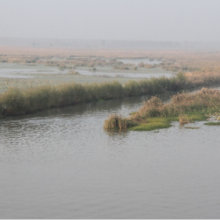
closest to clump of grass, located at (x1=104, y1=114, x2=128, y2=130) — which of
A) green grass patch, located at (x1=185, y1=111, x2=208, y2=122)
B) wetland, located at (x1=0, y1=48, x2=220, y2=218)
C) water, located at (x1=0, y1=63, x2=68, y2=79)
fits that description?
wetland, located at (x1=0, y1=48, x2=220, y2=218)

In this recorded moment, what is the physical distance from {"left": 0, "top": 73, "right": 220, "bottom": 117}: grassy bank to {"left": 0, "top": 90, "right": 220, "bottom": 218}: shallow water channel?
6.88 ft

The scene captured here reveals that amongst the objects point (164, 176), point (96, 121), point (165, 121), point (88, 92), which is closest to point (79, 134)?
point (96, 121)

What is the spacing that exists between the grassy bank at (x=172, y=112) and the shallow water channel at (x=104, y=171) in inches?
35.2

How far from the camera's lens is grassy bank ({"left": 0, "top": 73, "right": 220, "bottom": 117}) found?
95.4 ft

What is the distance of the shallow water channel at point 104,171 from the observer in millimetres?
13227

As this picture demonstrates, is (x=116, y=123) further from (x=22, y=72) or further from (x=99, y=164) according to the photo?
(x=22, y=72)

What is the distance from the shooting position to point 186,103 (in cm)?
3055

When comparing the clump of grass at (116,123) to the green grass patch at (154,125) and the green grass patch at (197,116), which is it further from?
the green grass patch at (197,116)

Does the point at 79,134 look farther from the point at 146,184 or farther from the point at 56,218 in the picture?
the point at 56,218

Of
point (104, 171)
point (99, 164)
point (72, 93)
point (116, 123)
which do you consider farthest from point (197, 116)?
point (104, 171)

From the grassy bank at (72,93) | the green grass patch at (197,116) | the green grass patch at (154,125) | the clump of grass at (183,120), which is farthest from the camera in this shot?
the grassy bank at (72,93)

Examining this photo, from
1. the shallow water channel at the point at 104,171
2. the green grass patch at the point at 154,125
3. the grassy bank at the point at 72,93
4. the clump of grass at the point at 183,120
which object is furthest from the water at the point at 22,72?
the clump of grass at the point at 183,120

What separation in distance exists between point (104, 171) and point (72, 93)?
19.0 m

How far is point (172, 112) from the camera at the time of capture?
2886cm
